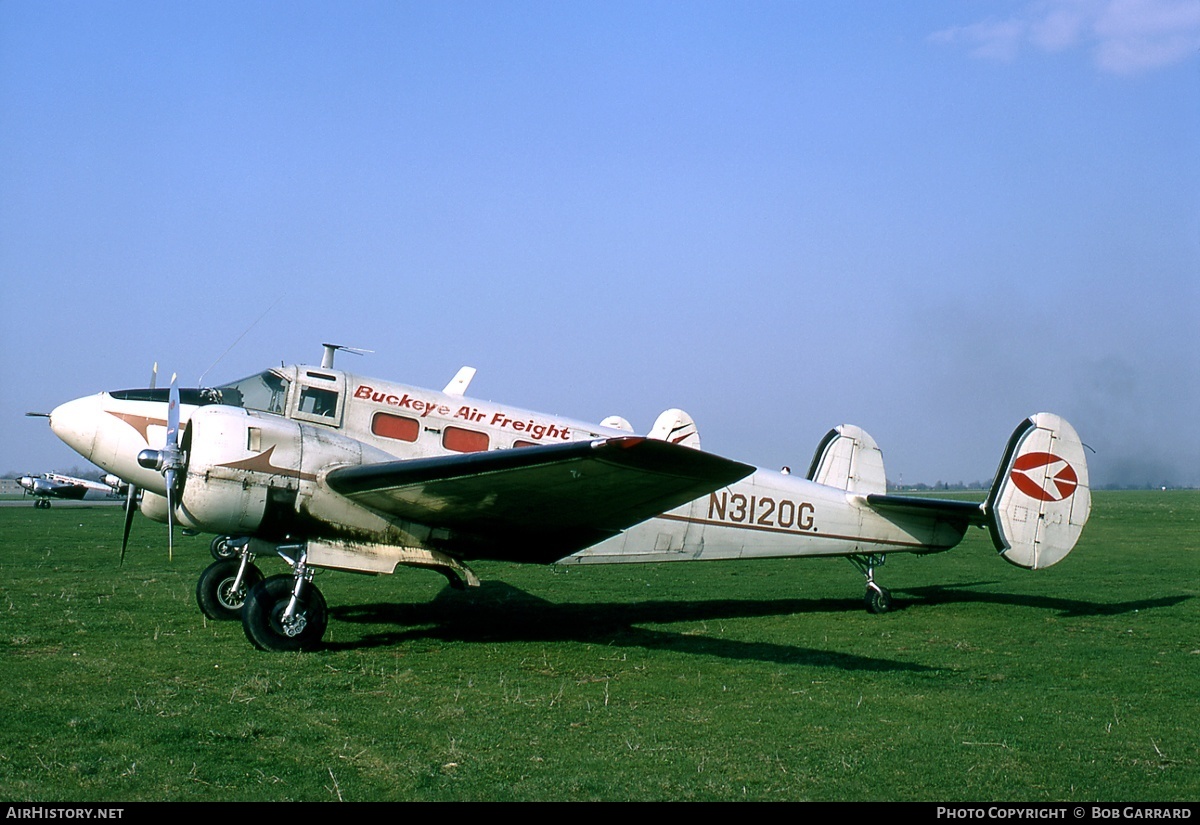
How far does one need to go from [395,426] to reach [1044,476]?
837 cm

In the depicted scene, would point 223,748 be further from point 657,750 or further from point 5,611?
point 5,611

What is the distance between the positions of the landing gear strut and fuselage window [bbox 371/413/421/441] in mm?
1942

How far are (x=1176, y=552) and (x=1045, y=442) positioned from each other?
13710 mm

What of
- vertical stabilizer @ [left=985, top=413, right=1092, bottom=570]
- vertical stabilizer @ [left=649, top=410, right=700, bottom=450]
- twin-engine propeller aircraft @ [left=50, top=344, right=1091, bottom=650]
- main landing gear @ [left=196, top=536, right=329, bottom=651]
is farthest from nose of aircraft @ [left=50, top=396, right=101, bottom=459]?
vertical stabilizer @ [left=985, top=413, right=1092, bottom=570]

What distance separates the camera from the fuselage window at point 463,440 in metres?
11.0

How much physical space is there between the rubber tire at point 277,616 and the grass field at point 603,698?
0.21 meters

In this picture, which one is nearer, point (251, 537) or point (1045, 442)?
point (251, 537)

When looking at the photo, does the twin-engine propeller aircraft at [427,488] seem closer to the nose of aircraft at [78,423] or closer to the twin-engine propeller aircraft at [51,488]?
the nose of aircraft at [78,423]

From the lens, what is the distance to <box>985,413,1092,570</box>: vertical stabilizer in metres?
12.2

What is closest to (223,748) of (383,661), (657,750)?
(657,750)

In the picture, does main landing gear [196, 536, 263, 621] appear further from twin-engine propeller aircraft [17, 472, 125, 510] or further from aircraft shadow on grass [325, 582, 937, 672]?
twin-engine propeller aircraft [17, 472, 125, 510]

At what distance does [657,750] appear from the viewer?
574 cm

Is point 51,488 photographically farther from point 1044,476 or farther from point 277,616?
point 1044,476
